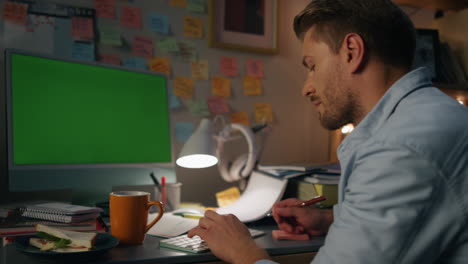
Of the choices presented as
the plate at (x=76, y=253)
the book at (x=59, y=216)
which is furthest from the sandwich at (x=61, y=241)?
the book at (x=59, y=216)

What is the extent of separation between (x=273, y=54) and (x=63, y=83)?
90 centimetres

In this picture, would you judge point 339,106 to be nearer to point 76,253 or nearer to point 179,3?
point 76,253

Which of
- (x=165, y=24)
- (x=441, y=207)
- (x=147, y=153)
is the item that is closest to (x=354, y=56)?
(x=441, y=207)

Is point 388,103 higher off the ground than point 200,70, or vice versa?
point 200,70

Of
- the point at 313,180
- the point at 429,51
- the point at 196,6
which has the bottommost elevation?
the point at 313,180

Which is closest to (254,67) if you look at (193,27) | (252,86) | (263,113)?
(252,86)

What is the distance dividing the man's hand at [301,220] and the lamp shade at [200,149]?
0.30 m

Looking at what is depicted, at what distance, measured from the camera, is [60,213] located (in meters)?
1.02

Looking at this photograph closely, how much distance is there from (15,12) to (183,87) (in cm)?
61

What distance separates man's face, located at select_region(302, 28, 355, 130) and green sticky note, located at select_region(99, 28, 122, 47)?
779 millimetres

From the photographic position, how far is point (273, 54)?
1821mm

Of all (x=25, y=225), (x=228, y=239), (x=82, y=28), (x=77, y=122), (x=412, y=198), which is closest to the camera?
(x=412, y=198)

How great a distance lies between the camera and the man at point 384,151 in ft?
2.03

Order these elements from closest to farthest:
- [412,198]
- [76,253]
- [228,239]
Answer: [412,198], [76,253], [228,239]
